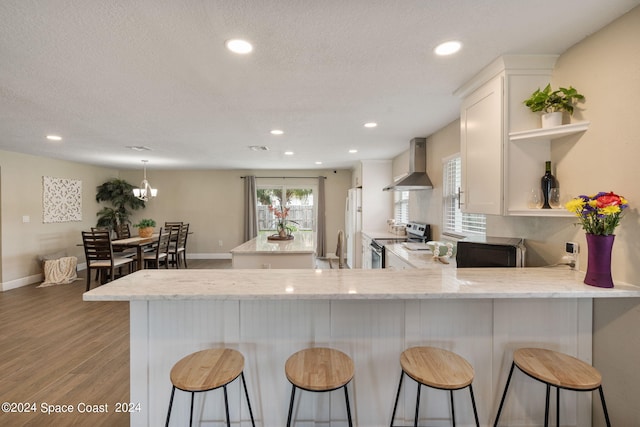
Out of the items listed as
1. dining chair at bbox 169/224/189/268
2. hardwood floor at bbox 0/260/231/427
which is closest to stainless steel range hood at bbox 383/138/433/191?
hardwood floor at bbox 0/260/231/427

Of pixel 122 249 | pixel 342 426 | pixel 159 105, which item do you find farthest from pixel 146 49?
pixel 122 249

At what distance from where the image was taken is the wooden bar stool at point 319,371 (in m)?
1.26

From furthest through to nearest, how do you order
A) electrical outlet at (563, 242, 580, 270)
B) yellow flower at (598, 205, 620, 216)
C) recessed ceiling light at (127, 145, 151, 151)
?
recessed ceiling light at (127, 145, 151, 151), electrical outlet at (563, 242, 580, 270), yellow flower at (598, 205, 620, 216)

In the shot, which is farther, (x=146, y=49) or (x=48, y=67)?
(x=48, y=67)

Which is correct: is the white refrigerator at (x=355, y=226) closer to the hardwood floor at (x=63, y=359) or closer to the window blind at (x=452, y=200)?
the window blind at (x=452, y=200)

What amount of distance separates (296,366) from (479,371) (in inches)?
43.8

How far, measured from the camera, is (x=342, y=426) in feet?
5.58

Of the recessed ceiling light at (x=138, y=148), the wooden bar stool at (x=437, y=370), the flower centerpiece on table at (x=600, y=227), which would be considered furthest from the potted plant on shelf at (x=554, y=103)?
the recessed ceiling light at (x=138, y=148)

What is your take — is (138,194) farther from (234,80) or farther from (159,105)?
(234,80)

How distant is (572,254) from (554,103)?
93 cm

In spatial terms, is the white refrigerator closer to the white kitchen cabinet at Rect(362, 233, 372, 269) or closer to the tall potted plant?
the white kitchen cabinet at Rect(362, 233, 372, 269)

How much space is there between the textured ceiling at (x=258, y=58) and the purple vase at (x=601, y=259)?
112 cm

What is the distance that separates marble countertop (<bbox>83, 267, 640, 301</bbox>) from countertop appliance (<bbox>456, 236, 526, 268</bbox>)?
0.19 meters

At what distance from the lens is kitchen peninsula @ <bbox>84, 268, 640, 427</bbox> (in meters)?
1.63
